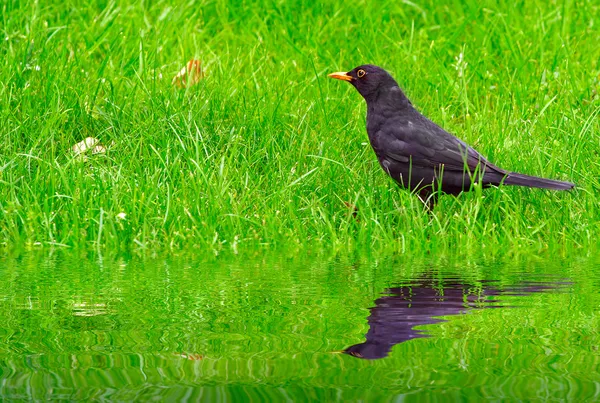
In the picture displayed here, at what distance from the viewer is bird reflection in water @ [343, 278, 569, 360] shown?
7.39 ft

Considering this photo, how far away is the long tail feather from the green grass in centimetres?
11

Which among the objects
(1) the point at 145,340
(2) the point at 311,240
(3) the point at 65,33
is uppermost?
(3) the point at 65,33

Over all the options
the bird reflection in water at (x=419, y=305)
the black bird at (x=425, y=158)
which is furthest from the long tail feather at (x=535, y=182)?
the bird reflection in water at (x=419, y=305)

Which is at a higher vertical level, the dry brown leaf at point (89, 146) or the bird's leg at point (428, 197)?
the dry brown leaf at point (89, 146)

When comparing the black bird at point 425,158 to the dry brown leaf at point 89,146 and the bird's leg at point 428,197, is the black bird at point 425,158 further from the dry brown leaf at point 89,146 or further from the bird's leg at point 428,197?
the dry brown leaf at point 89,146

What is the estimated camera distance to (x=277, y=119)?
5426mm

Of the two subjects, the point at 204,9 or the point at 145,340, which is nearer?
the point at 145,340

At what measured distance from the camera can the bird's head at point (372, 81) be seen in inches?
204

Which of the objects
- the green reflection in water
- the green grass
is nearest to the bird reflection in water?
the green reflection in water

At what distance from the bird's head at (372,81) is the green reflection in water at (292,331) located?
6.09ft

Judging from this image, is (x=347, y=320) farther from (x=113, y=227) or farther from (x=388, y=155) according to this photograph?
(x=388, y=155)

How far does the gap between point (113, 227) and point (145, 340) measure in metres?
A: 1.88

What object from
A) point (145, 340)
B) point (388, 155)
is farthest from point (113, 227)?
point (145, 340)

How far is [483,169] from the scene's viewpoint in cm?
468
